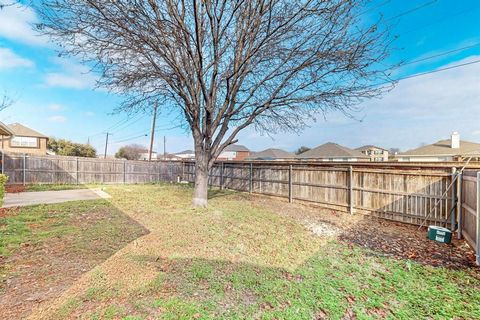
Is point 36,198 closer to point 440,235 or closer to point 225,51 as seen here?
point 225,51

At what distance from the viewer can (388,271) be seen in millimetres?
3609

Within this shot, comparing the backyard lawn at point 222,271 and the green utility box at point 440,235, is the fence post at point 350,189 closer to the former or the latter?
the backyard lawn at point 222,271

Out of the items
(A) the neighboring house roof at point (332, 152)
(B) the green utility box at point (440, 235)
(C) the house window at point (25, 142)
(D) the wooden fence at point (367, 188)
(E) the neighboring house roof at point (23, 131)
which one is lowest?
(B) the green utility box at point (440, 235)

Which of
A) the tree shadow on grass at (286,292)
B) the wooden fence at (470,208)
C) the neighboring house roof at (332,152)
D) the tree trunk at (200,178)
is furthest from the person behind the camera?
the neighboring house roof at (332,152)

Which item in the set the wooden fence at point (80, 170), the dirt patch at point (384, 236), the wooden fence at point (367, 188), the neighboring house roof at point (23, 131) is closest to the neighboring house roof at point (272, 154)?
the wooden fence at point (80, 170)

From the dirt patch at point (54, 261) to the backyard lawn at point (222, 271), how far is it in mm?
16

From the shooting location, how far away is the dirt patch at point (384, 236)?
14.1 ft

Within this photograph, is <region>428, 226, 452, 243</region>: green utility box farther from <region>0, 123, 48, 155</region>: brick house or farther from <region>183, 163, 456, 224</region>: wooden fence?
<region>0, 123, 48, 155</region>: brick house

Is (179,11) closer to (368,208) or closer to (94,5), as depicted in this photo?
(94,5)

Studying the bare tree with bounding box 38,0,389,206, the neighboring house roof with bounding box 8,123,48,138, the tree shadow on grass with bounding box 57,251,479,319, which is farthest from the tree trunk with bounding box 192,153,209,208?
the neighboring house roof with bounding box 8,123,48,138

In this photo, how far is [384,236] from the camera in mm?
5605

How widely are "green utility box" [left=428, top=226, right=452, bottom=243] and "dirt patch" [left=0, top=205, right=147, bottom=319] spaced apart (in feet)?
21.6

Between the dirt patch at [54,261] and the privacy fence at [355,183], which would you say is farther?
the privacy fence at [355,183]

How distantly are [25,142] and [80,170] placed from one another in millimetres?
15030
